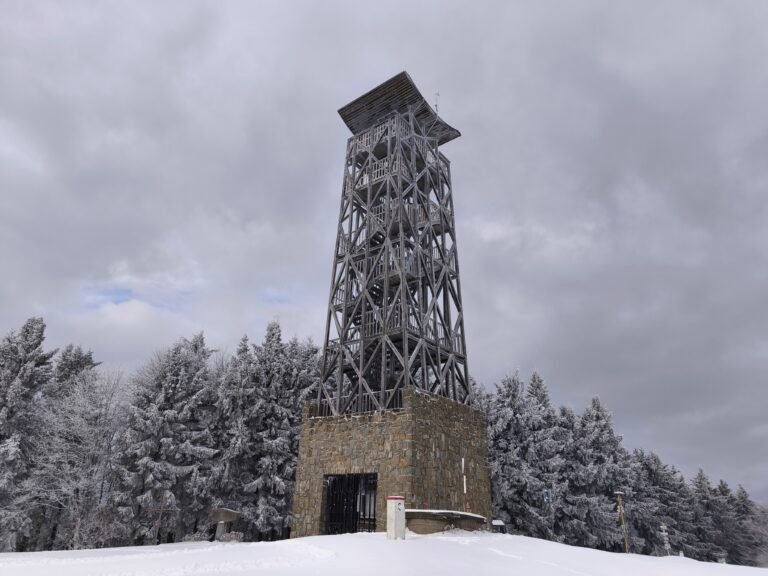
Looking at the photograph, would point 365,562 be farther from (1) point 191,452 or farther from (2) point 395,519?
(1) point 191,452

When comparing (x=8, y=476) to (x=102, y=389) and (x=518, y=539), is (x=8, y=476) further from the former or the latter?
(x=518, y=539)

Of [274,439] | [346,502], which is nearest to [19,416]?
[274,439]

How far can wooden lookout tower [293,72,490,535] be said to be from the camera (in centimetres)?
1587

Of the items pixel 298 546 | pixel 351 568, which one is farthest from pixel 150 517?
pixel 351 568

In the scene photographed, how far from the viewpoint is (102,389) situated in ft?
74.1

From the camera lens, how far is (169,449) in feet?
72.2

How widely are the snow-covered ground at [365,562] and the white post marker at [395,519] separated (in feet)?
0.97

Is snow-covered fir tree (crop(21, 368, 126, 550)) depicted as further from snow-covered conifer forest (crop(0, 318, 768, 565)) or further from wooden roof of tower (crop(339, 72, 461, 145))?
wooden roof of tower (crop(339, 72, 461, 145))

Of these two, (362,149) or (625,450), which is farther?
(625,450)

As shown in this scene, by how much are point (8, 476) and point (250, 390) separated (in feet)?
32.4

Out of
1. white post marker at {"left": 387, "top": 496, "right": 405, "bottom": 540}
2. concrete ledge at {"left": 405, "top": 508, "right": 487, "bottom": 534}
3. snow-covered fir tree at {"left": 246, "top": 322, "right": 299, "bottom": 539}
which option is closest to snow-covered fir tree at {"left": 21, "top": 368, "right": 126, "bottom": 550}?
snow-covered fir tree at {"left": 246, "top": 322, "right": 299, "bottom": 539}

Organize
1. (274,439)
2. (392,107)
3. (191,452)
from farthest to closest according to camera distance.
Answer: (274,439) < (392,107) < (191,452)

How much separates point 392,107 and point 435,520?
697 inches

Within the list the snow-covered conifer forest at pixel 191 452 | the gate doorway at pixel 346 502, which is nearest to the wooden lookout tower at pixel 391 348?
the gate doorway at pixel 346 502
